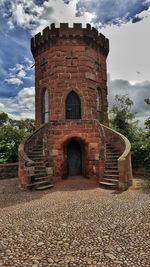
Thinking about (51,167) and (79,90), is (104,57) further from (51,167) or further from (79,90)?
(51,167)

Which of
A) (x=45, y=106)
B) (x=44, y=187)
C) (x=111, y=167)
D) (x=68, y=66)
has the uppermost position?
(x=68, y=66)

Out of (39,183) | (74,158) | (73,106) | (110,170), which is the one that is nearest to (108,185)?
(110,170)

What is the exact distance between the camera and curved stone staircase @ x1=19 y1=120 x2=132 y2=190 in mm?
10898

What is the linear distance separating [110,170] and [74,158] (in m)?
3.39

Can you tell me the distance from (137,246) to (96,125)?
30.8ft

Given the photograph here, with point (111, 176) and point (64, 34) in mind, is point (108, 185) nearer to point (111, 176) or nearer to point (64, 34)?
point (111, 176)

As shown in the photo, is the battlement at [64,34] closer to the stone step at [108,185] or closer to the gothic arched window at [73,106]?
the gothic arched window at [73,106]

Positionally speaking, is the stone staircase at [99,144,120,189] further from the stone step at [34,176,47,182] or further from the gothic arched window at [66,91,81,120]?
the gothic arched window at [66,91,81,120]

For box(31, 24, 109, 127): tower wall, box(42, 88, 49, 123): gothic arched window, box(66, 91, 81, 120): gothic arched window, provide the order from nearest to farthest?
box(31, 24, 109, 127): tower wall < box(66, 91, 81, 120): gothic arched window < box(42, 88, 49, 123): gothic arched window

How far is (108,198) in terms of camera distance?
29.1 feet

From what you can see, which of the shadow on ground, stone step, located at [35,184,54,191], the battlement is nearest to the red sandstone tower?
the battlement

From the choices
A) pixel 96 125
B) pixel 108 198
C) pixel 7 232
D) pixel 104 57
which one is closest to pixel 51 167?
pixel 96 125

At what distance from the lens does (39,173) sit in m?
11.8

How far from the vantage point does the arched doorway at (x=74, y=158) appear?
580 inches
